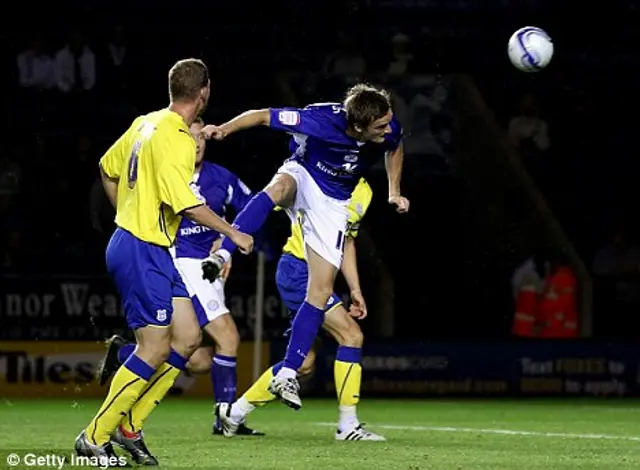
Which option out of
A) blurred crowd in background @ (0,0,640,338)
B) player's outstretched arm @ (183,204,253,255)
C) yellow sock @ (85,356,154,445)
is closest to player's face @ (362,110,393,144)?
player's outstretched arm @ (183,204,253,255)

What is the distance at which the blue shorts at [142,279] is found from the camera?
311 inches

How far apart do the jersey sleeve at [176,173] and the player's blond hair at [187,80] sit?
0.30 metres

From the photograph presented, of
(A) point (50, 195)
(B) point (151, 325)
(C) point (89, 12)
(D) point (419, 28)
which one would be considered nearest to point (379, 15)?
(D) point (419, 28)

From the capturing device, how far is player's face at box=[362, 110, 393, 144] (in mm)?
9891

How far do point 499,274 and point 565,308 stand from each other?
39.3 inches

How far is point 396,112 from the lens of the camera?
19016 millimetres

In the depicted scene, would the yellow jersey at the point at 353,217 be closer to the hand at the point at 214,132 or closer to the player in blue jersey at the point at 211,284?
the player in blue jersey at the point at 211,284

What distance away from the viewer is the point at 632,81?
825 inches


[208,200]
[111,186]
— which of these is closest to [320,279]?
[208,200]

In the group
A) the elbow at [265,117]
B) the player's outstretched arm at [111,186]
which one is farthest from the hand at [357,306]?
the player's outstretched arm at [111,186]

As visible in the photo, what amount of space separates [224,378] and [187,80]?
352 centimetres

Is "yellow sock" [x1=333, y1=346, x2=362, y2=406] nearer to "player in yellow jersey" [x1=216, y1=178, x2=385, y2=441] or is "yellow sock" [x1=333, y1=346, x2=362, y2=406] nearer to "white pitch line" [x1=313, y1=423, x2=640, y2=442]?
"player in yellow jersey" [x1=216, y1=178, x2=385, y2=441]

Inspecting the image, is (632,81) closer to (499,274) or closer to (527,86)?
(527,86)

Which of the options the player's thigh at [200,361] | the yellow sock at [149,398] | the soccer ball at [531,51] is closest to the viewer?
the yellow sock at [149,398]
